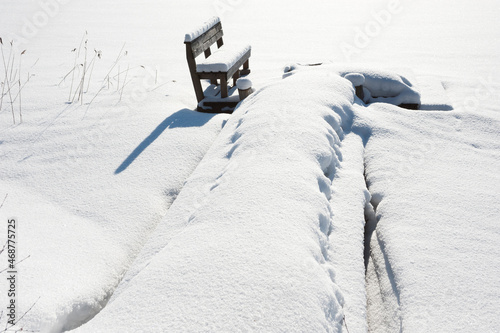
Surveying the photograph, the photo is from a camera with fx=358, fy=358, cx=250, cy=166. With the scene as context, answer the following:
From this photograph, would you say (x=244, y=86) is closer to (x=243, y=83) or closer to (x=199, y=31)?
(x=243, y=83)

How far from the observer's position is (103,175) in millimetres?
3332

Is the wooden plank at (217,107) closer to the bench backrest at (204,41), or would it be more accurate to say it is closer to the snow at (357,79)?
the bench backrest at (204,41)

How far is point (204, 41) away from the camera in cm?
510

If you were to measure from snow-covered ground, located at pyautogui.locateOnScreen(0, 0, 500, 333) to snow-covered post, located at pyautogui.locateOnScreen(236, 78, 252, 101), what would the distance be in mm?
386

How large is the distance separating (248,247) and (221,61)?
3.36m

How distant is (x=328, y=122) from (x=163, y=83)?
350 cm

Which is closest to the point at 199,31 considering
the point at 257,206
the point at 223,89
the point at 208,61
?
the point at 208,61

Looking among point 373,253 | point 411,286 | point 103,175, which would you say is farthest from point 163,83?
point 411,286

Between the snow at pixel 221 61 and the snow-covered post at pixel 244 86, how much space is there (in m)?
0.26

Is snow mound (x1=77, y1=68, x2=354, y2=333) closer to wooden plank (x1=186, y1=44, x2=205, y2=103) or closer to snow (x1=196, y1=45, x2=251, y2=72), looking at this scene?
snow (x1=196, y1=45, x2=251, y2=72)

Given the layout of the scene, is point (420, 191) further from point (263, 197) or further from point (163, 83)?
point (163, 83)

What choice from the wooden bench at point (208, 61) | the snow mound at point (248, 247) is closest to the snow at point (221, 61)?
the wooden bench at point (208, 61)

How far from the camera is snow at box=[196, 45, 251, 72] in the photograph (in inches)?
178

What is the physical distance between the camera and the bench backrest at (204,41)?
4545 mm
